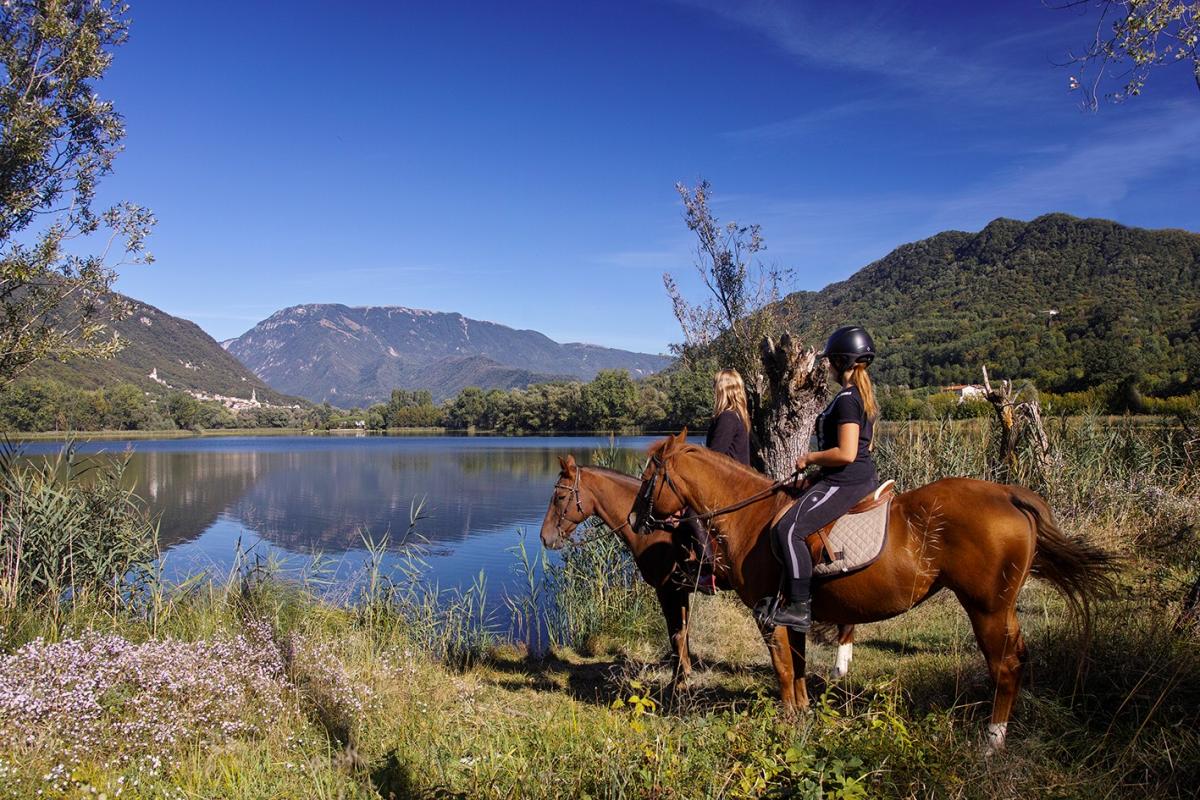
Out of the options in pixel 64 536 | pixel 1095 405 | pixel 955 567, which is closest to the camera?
pixel 955 567

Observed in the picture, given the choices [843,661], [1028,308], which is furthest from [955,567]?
[1028,308]

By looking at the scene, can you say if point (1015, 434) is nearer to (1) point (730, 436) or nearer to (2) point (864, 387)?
(1) point (730, 436)

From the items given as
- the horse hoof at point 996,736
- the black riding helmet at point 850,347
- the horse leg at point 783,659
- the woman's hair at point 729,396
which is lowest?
the horse hoof at point 996,736

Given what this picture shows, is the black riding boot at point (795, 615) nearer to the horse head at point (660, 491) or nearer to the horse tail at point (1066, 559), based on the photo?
the horse head at point (660, 491)

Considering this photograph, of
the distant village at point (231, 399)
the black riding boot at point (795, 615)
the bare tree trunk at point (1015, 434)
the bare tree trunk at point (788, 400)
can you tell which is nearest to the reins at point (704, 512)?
the black riding boot at point (795, 615)

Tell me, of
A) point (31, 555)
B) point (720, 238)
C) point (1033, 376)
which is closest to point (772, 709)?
point (31, 555)

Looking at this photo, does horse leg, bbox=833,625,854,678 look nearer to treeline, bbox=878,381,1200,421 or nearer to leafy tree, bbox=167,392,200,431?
treeline, bbox=878,381,1200,421

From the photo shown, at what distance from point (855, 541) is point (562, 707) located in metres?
2.10

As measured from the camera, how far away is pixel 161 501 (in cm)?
2247

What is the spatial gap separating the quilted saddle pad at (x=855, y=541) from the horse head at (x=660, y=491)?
3.48ft

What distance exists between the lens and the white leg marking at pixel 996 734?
10.2 feet

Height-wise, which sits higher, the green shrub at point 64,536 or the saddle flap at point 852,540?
the saddle flap at point 852,540

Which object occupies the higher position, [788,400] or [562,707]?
[788,400]

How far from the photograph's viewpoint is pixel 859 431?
3.65 m
